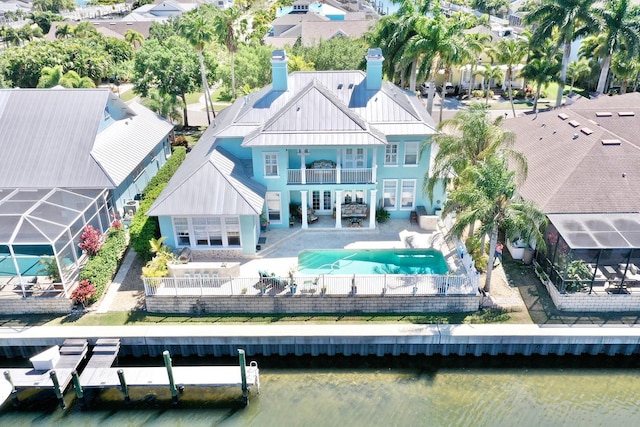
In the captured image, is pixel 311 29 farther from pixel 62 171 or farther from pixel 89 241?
pixel 89 241

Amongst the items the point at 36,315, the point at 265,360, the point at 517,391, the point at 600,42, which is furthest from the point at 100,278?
the point at 600,42

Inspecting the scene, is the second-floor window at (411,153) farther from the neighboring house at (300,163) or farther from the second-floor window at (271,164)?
the second-floor window at (271,164)

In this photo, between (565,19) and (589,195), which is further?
(565,19)

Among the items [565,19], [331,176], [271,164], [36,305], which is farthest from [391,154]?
[565,19]

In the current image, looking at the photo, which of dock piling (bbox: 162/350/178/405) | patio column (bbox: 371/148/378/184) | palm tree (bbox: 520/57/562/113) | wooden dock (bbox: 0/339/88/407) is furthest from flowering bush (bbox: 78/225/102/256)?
palm tree (bbox: 520/57/562/113)

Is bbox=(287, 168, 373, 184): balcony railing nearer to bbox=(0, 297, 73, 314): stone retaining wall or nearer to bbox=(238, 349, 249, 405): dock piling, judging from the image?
bbox=(238, 349, 249, 405): dock piling
